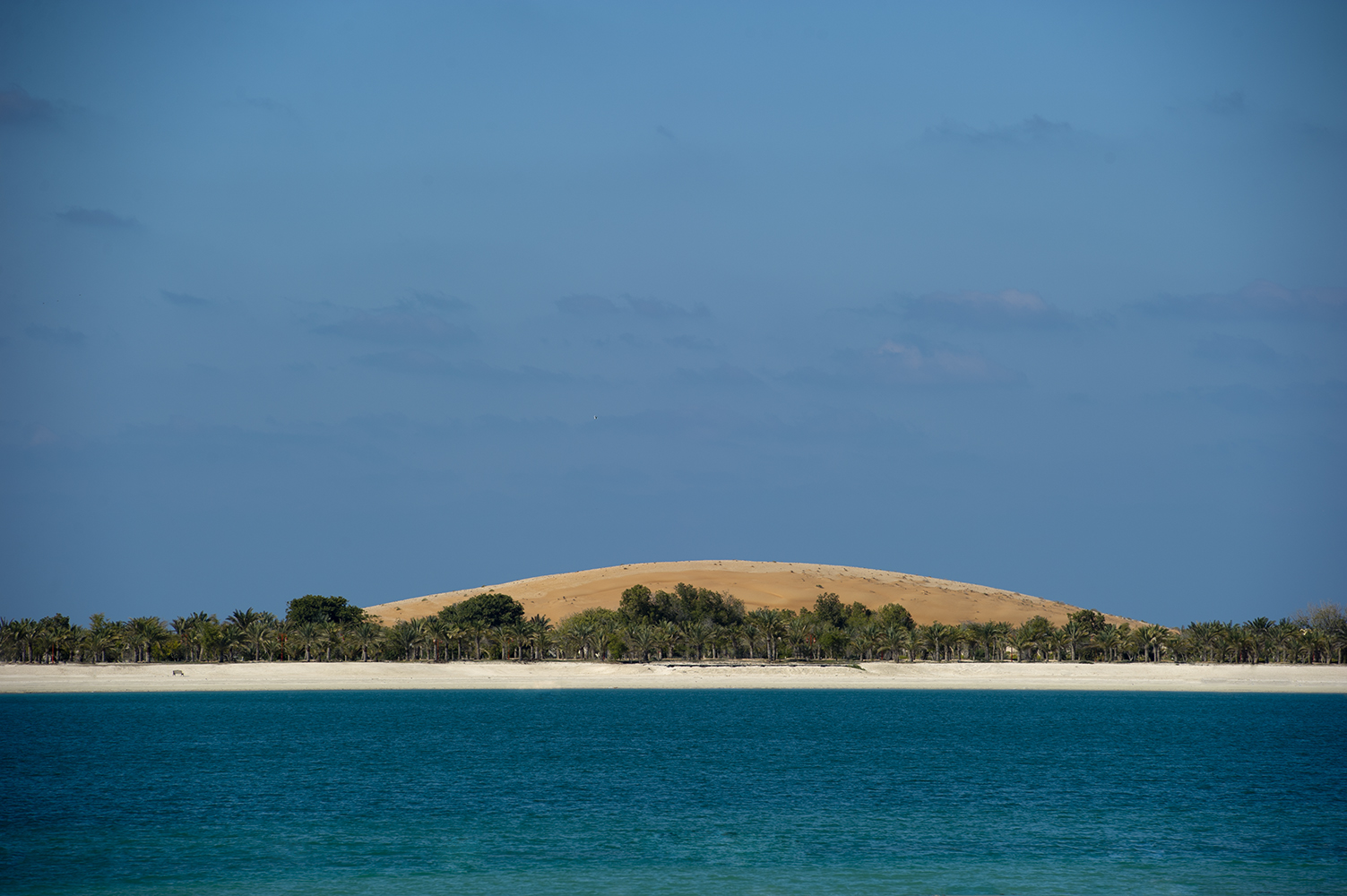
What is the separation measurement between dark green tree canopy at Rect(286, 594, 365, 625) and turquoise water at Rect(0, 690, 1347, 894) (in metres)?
53.7

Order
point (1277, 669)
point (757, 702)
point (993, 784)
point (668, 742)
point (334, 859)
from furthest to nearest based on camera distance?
point (1277, 669) → point (757, 702) → point (668, 742) → point (993, 784) → point (334, 859)

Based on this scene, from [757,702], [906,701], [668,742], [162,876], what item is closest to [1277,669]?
[906,701]

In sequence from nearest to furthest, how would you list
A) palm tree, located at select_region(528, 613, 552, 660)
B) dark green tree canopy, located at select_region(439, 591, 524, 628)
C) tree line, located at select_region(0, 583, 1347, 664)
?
tree line, located at select_region(0, 583, 1347, 664) → palm tree, located at select_region(528, 613, 552, 660) → dark green tree canopy, located at select_region(439, 591, 524, 628)

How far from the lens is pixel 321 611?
144 m

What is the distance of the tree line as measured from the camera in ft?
423

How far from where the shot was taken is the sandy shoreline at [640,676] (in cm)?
11581

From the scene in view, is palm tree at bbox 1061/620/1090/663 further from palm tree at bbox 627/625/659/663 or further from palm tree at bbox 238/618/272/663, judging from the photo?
palm tree at bbox 238/618/272/663

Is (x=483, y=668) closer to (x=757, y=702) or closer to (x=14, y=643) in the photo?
(x=757, y=702)

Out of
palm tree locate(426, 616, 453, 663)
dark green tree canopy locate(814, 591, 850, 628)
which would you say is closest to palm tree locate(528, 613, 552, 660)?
palm tree locate(426, 616, 453, 663)

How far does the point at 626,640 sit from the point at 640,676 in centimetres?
1253

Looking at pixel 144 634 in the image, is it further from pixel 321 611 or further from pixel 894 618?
pixel 894 618

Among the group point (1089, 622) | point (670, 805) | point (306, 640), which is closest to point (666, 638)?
point (306, 640)

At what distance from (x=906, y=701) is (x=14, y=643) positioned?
9494cm

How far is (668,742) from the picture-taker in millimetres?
69000
